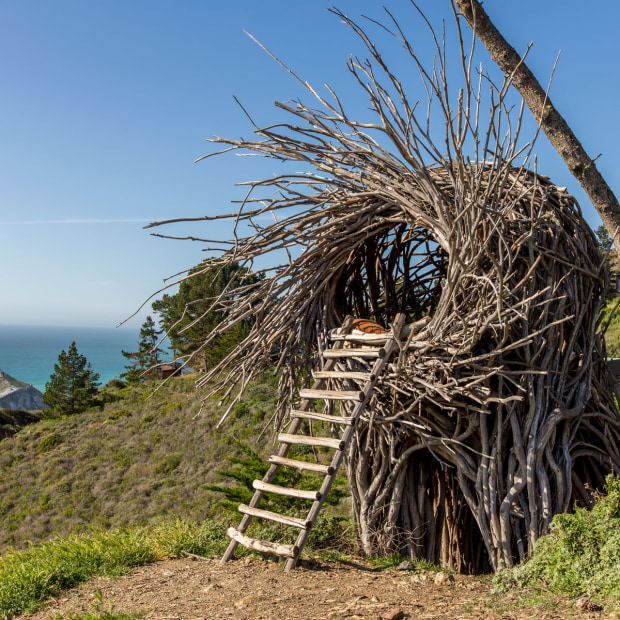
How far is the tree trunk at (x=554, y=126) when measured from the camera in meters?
5.46

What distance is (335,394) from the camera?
507 centimetres

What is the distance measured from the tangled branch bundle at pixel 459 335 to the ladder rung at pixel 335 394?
1.18 ft

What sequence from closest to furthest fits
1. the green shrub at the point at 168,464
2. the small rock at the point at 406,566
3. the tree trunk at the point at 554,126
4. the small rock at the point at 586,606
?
the small rock at the point at 586,606
the small rock at the point at 406,566
the tree trunk at the point at 554,126
the green shrub at the point at 168,464

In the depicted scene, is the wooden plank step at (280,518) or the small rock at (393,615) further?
the wooden plank step at (280,518)

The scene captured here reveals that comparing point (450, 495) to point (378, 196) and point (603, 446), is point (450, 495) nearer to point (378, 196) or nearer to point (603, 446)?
point (603, 446)

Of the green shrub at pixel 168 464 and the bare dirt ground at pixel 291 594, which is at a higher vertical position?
the bare dirt ground at pixel 291 594

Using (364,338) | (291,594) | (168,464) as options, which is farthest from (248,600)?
(168,464)

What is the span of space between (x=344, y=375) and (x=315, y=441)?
645mm

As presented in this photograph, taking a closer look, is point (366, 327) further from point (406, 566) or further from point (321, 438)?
point (406, 566)

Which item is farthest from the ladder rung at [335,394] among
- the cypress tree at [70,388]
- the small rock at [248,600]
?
the cypress tree at [70,388]

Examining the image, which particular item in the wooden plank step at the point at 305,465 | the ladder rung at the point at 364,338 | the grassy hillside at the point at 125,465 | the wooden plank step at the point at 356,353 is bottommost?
the grassy hillside at the point at 125,465

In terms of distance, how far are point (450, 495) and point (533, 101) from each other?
411 centimetres

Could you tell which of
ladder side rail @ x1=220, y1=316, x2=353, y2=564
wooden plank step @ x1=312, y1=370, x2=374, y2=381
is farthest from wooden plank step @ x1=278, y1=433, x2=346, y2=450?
wooden plank step @ x1=312, y1=370, x2=374, y2=381

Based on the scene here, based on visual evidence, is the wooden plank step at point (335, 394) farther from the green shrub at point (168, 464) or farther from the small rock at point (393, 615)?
the green shrub at point (168, 464)
